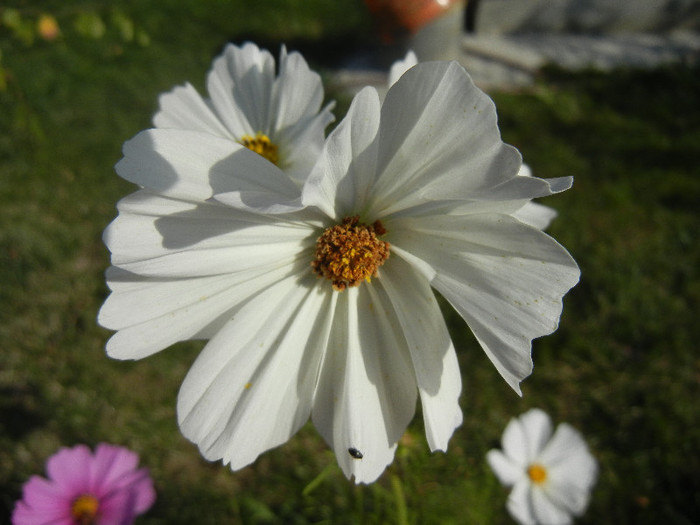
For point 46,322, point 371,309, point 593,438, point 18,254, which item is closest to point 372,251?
point 371,309

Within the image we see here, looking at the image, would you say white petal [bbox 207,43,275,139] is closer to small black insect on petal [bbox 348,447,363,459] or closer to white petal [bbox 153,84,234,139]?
white petal [bbox 153,84,234,139]

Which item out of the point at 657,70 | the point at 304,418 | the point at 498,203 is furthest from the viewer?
the point at 657,70

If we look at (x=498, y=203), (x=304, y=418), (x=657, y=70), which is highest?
(x=498, y=203)

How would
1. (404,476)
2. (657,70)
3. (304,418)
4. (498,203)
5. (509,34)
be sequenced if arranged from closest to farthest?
(498,203) → (304,418) → (404,476) → (657,70) → (509,34)

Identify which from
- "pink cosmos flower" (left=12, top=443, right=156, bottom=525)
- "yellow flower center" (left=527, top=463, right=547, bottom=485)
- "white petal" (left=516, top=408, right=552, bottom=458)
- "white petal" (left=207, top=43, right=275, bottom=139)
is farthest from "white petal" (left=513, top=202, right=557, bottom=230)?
"yellow flower center" (left=527, top=463, right=547, bottom=485)

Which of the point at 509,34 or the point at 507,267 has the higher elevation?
the point at 507,267

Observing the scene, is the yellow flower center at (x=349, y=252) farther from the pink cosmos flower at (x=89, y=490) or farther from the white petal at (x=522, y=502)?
the white petal at (x=522, y=502)

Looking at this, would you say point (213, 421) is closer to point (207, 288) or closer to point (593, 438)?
point (207, 288)
